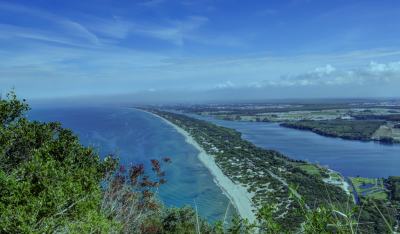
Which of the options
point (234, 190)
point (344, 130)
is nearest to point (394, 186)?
point (234, 190)

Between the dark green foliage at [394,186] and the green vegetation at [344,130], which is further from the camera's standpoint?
the green vegetation at [344,130]

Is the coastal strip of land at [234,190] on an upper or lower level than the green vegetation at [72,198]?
lower

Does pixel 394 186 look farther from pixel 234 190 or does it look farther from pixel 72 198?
pixel 72 198

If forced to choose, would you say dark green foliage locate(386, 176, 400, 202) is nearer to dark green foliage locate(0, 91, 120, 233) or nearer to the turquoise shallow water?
the turquoise shallow water

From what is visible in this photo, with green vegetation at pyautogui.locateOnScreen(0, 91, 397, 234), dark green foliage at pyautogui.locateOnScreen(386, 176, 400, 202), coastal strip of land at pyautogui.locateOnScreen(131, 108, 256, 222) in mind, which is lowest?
coastal strip of land at pyautogui.locateOnScreen(131, 108, 256, 222)

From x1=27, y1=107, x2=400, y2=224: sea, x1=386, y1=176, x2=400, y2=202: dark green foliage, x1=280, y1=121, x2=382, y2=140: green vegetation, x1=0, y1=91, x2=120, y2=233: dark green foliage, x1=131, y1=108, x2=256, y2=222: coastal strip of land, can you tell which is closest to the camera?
x1=0, y1=91, x2=120, y2=233: dark green foliage

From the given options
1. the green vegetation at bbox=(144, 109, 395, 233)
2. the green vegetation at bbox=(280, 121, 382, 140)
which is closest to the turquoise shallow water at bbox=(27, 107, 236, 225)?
the green vegetation at bbox=(144, 109, 395, 233)

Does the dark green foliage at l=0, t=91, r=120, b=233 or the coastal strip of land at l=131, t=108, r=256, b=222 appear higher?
the dark green foliage at l=0, t=91, r=120, b=233

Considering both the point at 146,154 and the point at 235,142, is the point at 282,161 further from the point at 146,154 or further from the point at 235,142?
the point at 146,154

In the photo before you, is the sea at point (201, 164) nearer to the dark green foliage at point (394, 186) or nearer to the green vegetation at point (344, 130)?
the dark green foliage at point (394, 186)

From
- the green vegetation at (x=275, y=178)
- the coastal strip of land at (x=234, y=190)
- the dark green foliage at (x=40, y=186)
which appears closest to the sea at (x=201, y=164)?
the coastal strip of land at (x=234, y=190)

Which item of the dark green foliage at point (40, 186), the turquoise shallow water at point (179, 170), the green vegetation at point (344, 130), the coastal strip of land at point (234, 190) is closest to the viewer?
the dark green foliage at point (40, 186)

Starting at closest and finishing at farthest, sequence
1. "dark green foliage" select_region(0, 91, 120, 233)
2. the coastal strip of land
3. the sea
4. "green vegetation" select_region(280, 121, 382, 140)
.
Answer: "dark green foliage" select_region(0, 91, 120, 233) → the coastal strip of land → the sea → "green vegetation" select_region(280, 121, 382, 140)
